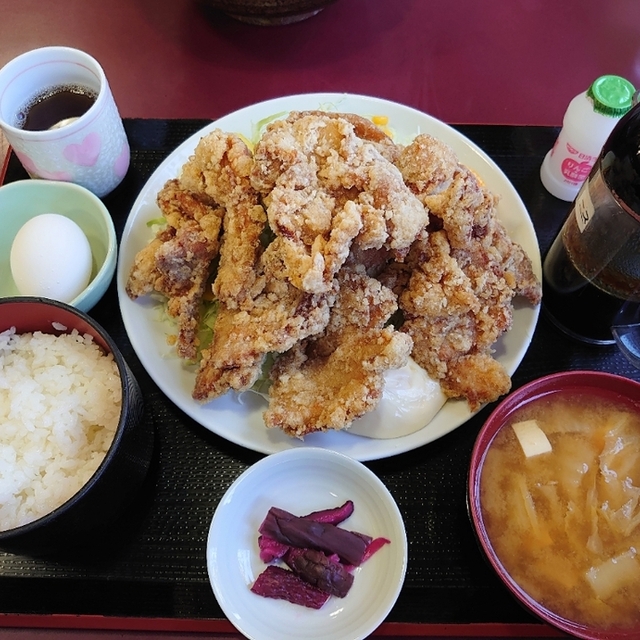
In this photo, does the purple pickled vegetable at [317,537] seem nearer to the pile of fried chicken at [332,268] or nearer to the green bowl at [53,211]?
the pile of fried chicken at [332,268]

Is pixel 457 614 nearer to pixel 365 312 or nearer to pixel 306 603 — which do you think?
pixel 306 603

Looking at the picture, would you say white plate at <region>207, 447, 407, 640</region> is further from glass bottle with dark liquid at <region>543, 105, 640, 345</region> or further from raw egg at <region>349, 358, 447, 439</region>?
glass bottle with dark liquid at <region>543, 105, 640, 345</region>

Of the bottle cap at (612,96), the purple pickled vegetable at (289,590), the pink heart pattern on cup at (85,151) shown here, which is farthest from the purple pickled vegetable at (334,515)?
the bottle cap at (612,96)

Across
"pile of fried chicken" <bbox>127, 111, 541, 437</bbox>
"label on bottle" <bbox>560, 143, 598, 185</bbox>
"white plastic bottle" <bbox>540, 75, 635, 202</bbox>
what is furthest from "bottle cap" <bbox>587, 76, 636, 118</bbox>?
"pile of fried chicken" <bbox>127, 111, 541, 437</bbox>

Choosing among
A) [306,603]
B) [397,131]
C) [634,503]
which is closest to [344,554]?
[306,603]

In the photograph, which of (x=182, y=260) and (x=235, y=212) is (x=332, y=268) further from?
(x=182, y=260)
